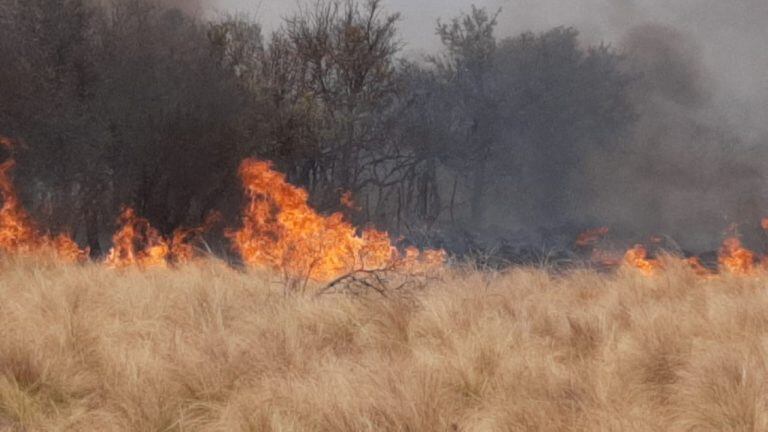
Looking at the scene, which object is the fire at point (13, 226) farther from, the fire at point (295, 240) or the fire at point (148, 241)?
the fire at point (295, 240)

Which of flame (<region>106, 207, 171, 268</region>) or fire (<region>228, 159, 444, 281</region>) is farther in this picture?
flame (<region>106, 207, 171, 268</region>)

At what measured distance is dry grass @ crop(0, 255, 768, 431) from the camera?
11.4ft

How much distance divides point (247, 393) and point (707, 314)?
393 centimetres

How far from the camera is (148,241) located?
10.7 meters

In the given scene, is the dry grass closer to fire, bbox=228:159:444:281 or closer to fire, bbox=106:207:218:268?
fire, bbox=228:159:444:281

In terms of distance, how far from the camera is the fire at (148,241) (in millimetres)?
9797

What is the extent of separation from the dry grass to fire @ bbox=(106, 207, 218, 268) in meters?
2.81

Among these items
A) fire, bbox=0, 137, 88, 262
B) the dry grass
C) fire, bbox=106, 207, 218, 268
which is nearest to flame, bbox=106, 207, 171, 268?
fire, bbox=106, 207, 218, 268

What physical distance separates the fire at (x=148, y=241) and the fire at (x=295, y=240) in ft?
2.43

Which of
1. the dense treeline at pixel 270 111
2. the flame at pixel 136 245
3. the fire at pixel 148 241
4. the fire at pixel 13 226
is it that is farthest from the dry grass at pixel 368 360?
the dense treeline at pixel 270 111

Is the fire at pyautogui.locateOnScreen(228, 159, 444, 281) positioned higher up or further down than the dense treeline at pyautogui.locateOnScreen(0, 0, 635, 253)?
further down

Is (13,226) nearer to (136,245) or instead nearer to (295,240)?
(136,245)

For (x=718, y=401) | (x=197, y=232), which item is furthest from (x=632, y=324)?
(x=197, y=232)

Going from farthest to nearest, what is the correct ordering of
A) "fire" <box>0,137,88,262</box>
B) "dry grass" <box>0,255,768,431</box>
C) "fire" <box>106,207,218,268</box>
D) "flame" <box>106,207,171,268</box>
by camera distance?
"fire" <box>106,207,218,268</box> < "fire" <box>0,137,88,262</box> < "flame" <box>106,207,171,268</box> < "dry grass" <box>0,255,768,431</box>
